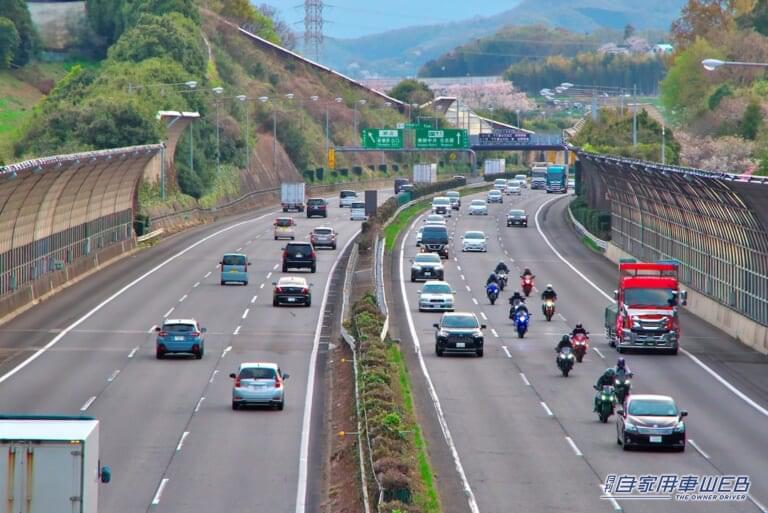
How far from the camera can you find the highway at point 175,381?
30.6 meters

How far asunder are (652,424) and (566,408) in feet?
22.5

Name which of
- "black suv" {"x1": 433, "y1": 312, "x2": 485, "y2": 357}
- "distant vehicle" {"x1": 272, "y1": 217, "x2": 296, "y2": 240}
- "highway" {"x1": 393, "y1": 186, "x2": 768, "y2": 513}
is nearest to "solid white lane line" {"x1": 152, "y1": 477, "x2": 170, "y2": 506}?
"highway" {"x1": 393, "y1": 186, "x2": 768, "y2": 513}

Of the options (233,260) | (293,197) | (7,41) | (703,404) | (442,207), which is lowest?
(703,404)

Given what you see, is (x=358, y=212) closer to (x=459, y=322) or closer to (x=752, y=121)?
(x=752, y=121)

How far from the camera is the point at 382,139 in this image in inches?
6142

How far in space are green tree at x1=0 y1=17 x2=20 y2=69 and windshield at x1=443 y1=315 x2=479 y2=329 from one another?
124972 mm

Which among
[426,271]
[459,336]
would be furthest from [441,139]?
[459,336]

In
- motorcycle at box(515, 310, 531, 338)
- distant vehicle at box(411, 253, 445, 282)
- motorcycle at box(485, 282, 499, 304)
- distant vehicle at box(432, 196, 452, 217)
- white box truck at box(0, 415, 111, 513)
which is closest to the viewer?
white box truck at box(0, 415, 111, 513)

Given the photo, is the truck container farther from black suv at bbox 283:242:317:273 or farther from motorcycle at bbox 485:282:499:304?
motorcycle at bbox 485:282:499:304

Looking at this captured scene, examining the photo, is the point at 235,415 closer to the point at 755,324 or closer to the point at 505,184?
the point at 755,324

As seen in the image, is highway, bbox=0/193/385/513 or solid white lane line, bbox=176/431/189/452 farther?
solid white lane line, bbox=176/431/189/452

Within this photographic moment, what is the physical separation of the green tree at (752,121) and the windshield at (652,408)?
10361cm

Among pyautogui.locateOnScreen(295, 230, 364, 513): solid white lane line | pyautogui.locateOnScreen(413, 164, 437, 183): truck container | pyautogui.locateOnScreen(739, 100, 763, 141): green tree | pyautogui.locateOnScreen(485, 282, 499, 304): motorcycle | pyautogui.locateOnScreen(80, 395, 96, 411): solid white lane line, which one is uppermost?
pyautogui.locateOnScreen(739, 100, 763, 141): green tree

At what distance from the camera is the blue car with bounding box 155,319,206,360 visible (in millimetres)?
49562
